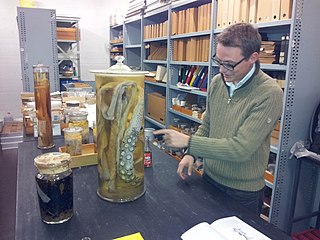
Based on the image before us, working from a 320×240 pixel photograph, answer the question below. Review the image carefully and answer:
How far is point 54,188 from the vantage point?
2.65ft

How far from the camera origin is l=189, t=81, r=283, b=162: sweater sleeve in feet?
3.68

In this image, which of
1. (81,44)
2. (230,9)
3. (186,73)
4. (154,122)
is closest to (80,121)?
(230,9)

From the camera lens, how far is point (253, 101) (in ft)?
3.89

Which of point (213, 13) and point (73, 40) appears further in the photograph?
point (73, 40)

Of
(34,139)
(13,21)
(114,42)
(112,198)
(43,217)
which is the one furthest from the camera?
(114,42)

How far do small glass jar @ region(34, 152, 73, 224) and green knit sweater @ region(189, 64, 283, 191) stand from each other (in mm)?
514

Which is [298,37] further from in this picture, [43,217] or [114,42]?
[114,42]

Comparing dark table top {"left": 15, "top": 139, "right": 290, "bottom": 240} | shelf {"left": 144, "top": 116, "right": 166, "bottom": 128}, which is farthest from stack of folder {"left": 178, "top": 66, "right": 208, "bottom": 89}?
dark table top {"left": 15, "top": 139, "right": 290, "bottom": 240}

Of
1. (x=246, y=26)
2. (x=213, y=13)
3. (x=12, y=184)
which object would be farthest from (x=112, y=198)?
(x=12, y=184)

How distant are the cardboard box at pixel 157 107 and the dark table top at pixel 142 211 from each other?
2473 mm

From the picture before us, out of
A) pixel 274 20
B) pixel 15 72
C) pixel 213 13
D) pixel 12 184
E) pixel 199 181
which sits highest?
pixel 213 13

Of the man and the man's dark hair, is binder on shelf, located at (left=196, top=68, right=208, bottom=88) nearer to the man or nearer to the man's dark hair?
the man

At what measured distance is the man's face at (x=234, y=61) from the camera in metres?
1.23

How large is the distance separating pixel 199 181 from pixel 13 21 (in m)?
5.17
